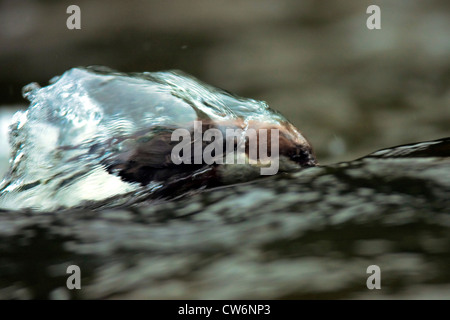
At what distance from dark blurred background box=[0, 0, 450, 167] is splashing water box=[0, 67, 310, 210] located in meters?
0.87

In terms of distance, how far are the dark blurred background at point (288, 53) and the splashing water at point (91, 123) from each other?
87cm

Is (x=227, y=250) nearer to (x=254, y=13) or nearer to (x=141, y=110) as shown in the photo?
(x=141, y=110)

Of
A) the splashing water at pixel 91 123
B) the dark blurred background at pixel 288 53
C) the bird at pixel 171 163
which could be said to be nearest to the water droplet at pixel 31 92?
the splashing water at pixel 91 123

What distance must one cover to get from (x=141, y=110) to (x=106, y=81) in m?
0.15

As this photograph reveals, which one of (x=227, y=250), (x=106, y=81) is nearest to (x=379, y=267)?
(x=227, y=250)

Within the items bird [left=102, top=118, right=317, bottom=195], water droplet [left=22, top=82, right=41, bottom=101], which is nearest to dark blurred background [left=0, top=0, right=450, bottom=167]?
water droplet [left=22, top=82, right=41, bottom=101]

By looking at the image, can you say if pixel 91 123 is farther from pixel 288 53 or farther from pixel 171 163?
pixel 288 53

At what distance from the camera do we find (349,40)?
2.25 metres

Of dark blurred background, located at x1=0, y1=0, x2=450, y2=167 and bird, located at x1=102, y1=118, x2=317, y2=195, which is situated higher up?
dark blurred background, located at x1=0, y1=0, x2=450, y2=167

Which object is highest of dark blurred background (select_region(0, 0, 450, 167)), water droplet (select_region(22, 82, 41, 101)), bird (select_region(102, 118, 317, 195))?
A: dark blurred background (select_region(0, 0, 450, 167))

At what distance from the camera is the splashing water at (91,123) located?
1207 mm

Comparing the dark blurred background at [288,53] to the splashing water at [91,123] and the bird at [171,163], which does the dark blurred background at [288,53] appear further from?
the bird at [171,163]

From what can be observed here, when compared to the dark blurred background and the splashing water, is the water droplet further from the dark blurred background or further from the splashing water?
the dark blurred background

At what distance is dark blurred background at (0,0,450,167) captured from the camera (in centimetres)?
219
